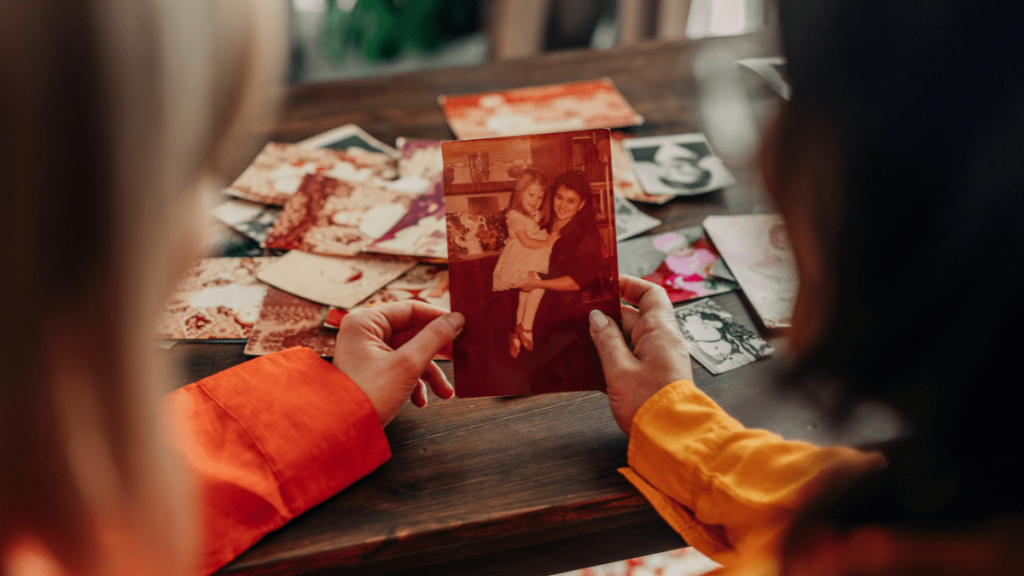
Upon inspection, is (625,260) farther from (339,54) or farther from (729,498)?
(339,54)

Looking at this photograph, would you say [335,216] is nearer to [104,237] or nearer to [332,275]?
[332,275]

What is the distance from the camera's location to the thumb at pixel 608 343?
25.9 inches

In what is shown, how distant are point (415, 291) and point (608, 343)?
0.32 metres

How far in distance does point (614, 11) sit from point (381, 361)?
278cm

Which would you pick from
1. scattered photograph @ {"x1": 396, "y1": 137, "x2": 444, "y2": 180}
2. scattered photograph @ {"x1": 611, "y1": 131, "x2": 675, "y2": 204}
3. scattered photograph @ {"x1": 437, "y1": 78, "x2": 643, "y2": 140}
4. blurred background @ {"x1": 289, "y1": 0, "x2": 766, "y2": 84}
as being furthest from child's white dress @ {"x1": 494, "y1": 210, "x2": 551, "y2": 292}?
blurred background @ {"x1": 289, "y1": 0, "x2": 766, "y2": 84}

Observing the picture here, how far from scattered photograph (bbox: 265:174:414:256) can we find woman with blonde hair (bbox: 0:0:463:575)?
495mm

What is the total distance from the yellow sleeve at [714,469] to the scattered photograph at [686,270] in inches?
10.0

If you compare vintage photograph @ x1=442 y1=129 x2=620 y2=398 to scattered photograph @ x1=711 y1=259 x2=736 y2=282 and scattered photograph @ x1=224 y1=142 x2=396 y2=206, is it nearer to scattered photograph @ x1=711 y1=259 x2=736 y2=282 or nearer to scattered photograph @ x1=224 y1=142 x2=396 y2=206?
scattered photograph @ x1=711 y1=259 x2=736 y2=282

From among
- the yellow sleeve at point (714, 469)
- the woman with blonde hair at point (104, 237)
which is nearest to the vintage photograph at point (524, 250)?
the yellow sleeve at point (714, 469)

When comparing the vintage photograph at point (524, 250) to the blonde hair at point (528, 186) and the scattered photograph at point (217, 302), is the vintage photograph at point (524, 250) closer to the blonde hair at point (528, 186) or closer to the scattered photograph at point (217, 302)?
the blonde hair at point (528, 186)

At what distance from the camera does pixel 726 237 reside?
938mm

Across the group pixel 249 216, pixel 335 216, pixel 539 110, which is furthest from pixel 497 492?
pixel 539 110

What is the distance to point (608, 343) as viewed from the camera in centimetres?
67

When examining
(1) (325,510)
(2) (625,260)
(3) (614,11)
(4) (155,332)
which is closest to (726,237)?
(2) (625,260)
